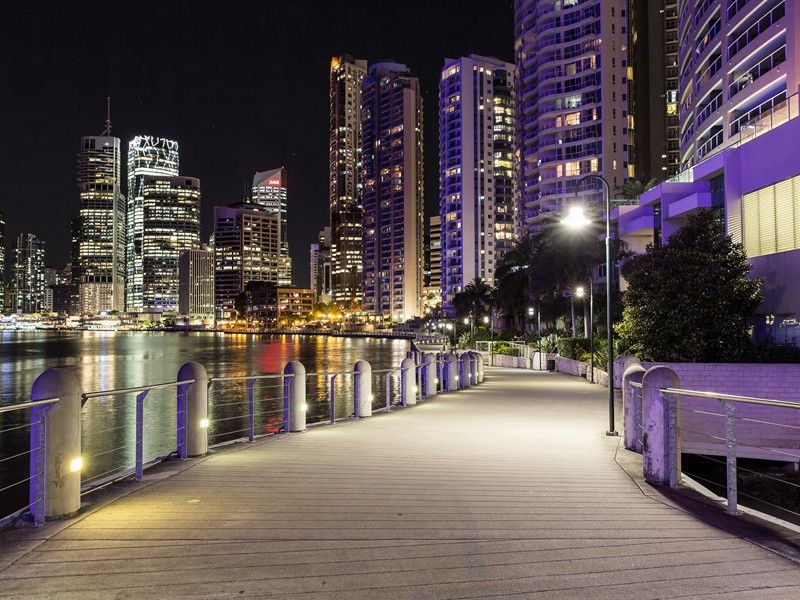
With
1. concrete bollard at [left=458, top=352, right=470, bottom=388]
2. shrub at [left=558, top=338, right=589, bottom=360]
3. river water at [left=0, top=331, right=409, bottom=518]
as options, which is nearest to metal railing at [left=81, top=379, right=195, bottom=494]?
river water at [left=0, top=331, right=409, bottom=518]

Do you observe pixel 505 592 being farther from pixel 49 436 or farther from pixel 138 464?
pixel 138 464

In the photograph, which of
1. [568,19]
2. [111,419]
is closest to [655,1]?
[568,19]

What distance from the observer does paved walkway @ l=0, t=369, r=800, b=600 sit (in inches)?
187

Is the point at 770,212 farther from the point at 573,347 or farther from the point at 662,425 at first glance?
the point at 662,425

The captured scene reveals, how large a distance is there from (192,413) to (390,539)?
454 centimetres

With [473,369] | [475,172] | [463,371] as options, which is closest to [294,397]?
[463,371]

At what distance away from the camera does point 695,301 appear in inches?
908

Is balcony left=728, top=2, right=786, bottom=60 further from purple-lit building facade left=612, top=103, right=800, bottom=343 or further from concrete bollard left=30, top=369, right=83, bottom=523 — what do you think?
concrete bollard left=30, top=369, right=83, bottom=523

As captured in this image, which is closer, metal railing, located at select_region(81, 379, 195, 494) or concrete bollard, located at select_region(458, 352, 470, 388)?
metal railing, located at select_region(81, 379, 195, 494)

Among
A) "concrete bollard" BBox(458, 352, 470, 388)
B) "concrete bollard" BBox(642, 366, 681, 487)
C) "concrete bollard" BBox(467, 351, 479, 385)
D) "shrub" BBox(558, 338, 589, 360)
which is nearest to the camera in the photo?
"concrete bollard" BBox(642, 366, 681, 487)

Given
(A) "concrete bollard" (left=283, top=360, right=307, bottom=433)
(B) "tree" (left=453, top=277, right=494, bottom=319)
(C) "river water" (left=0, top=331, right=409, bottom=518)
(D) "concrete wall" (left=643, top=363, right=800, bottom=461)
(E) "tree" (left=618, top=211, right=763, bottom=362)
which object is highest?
(B) "tree" (left=453, top=277, right=494, bottom=319)

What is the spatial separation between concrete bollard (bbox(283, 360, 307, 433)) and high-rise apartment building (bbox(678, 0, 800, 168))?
2513cm

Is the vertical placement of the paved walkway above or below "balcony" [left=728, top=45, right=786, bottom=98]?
below

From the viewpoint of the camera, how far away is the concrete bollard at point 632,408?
33.8 feet
